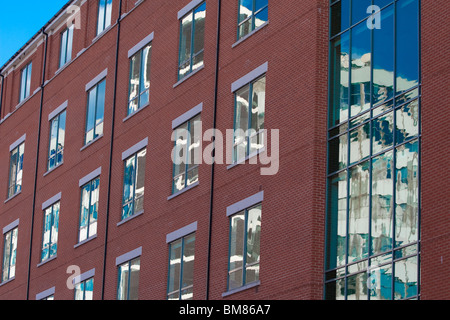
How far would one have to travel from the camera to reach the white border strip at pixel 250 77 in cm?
3144

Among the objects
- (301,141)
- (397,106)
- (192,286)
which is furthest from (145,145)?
(397,106)

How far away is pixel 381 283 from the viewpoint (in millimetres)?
25609

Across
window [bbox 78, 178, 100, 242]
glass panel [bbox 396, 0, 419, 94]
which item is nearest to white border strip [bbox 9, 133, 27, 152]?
window [bbox 78, 178, 100, 242]

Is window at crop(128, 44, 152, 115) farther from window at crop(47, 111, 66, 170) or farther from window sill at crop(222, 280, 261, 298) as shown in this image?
window sill at crop(222, 280, 261, 298)

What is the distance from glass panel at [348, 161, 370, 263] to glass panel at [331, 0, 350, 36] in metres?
4.13

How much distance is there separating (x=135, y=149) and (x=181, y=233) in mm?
4834

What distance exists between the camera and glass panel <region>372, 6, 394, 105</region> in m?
26.7

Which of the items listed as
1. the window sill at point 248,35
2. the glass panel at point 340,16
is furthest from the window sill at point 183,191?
the glass panel at point 340,16

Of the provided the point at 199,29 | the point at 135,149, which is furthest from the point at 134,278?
the point at 199,29

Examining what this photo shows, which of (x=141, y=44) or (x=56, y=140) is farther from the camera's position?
(x=56, y=140)

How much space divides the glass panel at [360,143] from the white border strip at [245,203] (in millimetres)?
3648

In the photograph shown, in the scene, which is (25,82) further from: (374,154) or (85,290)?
(374,154)

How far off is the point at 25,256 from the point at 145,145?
1011 centimetres

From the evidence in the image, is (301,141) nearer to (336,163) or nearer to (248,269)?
(336,163)
